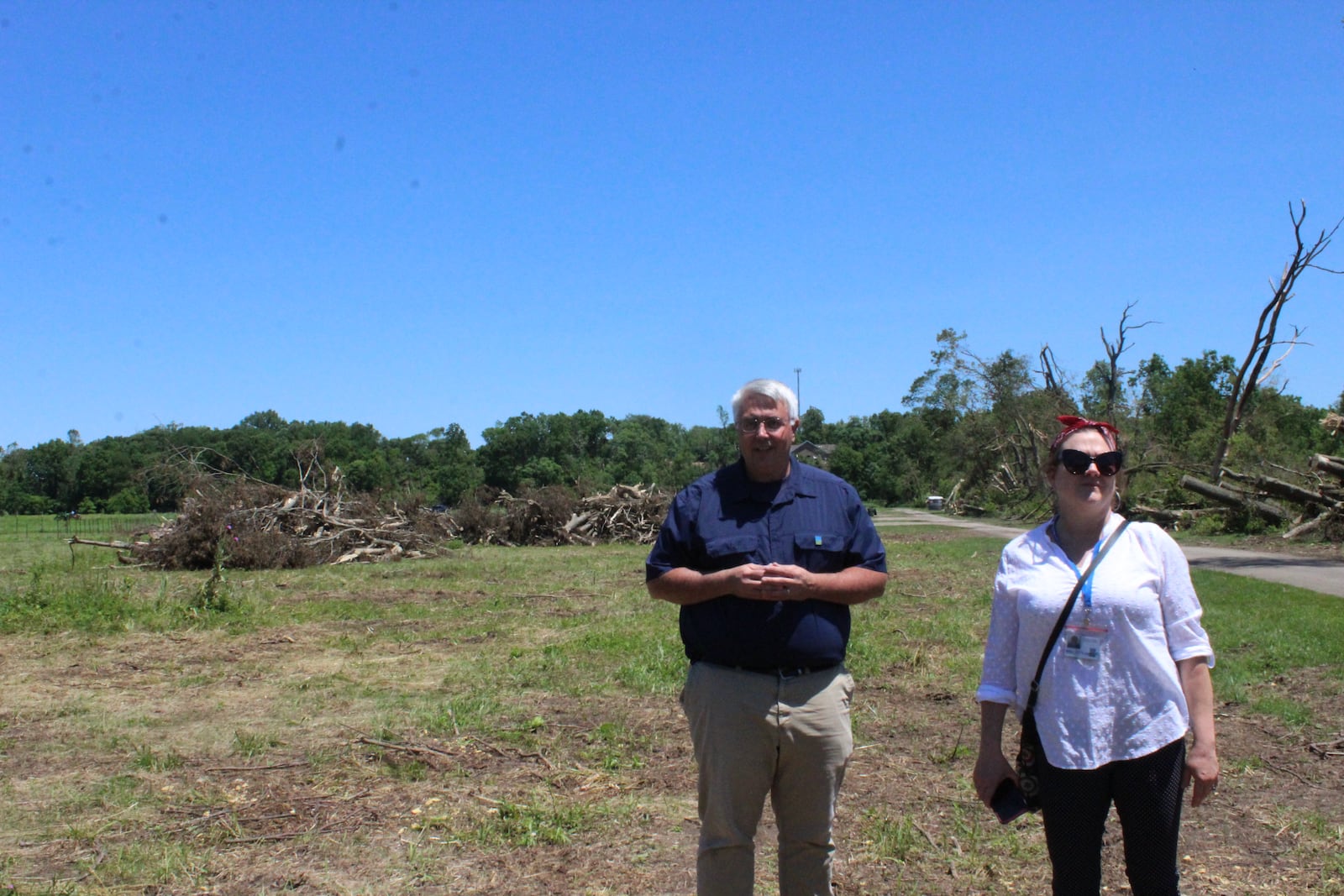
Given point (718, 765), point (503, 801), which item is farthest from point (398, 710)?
point (718, 765)

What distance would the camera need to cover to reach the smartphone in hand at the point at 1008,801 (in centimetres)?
273

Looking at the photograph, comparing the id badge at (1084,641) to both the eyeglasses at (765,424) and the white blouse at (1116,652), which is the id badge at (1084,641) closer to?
the white blouse at (1116,652)

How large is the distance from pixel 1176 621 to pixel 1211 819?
2.49 metres

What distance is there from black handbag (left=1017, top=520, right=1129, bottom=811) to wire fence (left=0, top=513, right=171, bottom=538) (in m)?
19.3

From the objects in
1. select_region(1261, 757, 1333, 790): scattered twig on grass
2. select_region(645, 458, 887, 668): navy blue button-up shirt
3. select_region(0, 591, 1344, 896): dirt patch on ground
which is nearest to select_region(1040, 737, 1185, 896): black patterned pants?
select_region(645, 458, 887, 668): navy blue button-up shirt

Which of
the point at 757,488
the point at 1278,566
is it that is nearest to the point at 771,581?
the point at 757,488

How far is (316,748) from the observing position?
577 cm

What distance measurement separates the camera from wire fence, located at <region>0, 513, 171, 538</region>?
22.0m

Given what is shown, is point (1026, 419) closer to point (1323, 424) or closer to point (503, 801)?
point (1323, 424)

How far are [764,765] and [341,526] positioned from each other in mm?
17959

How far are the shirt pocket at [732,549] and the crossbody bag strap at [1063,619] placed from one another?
0.94 m

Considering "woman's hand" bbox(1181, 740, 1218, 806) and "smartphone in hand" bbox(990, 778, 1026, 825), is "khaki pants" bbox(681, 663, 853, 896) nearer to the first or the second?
"smartphone in hand" bbox(990, 778, 1026, 825)

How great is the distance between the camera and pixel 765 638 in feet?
10.3

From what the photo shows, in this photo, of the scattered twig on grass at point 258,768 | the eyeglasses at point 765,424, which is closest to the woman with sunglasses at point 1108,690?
the eyeglasses at point 765,424
